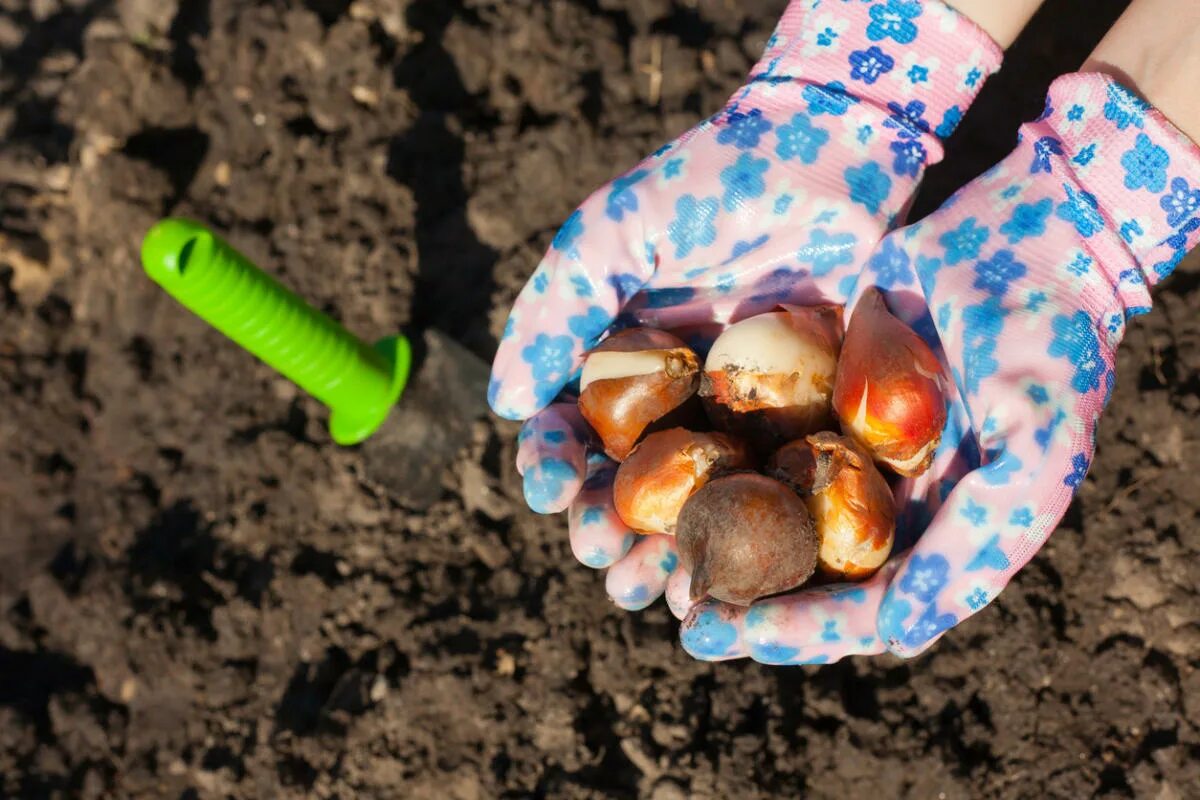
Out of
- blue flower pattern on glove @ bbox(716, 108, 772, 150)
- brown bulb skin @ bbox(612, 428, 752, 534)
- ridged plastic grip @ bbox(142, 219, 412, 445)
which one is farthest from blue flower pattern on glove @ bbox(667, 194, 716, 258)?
ridged plastic grip @ bbox(142, 219, 412, 445)

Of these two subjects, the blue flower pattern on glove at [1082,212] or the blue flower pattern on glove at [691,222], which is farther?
the blue flower pattern on glove at [691,222]

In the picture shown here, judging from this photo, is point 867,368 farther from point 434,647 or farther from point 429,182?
point 429,182

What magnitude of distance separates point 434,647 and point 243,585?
0.60 meters

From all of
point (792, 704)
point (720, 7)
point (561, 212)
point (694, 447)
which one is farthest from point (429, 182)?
point (792, 704)

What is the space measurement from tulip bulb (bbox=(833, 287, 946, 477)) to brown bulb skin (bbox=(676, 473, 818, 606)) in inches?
7.9

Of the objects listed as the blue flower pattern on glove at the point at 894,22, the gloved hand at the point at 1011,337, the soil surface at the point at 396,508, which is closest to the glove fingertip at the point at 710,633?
the gloved hand at the point at 1011,337

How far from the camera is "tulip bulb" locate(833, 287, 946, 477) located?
1.79 m

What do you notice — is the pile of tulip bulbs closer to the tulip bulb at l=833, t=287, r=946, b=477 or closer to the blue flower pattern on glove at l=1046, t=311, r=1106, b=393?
the tulip bulb at l=833, t=287, r=946, b=477

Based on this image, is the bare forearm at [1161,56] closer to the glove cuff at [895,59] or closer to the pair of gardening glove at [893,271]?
the pair of gardening glove at [893,271]

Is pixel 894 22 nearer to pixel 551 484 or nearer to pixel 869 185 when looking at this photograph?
pixel 869 185

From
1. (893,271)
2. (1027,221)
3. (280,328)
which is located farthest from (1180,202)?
(280,328)

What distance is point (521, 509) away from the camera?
2562 millimetres

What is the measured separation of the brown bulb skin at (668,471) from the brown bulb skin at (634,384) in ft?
0.24

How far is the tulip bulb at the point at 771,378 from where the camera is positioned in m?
1.91
